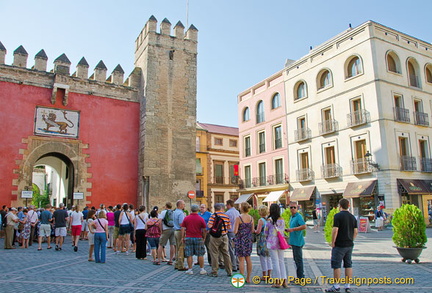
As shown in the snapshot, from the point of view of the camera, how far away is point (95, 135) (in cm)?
1667

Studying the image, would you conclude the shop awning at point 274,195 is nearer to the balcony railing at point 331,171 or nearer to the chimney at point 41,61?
the balcony railing at point 331,171

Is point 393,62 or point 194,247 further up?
point 393,62

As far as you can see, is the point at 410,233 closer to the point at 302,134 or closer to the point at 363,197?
the point at 363,197

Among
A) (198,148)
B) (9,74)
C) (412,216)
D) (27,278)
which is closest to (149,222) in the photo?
(27,278)

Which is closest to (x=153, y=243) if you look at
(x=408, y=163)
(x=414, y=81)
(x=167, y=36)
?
(x=167, y=36)

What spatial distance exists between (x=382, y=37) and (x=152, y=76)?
14.6 meters

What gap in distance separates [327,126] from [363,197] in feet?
17.5

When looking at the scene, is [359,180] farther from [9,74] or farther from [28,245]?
[9,74]

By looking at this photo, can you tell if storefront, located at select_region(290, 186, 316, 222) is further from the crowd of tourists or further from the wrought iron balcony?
the crowd of tourists

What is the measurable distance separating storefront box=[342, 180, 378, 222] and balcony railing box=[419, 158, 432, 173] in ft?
12.9

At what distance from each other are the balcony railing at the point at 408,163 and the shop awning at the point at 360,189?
81.3 inches

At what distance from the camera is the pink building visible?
27797mm

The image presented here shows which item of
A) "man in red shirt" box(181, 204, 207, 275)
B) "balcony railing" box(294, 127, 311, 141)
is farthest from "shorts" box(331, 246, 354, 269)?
"balcony railing" box(294, 127, 311, 141)

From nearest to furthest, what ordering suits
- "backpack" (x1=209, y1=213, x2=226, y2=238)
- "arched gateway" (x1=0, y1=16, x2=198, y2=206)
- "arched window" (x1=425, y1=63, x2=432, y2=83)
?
"backpack" (x1=209, y1=213, x2=226, y2=238), "arched gateway" (x1=0, y1=16, x2=198, y2=206), "arched window" (x1=425, y1=63, x2=432, y2=83)
